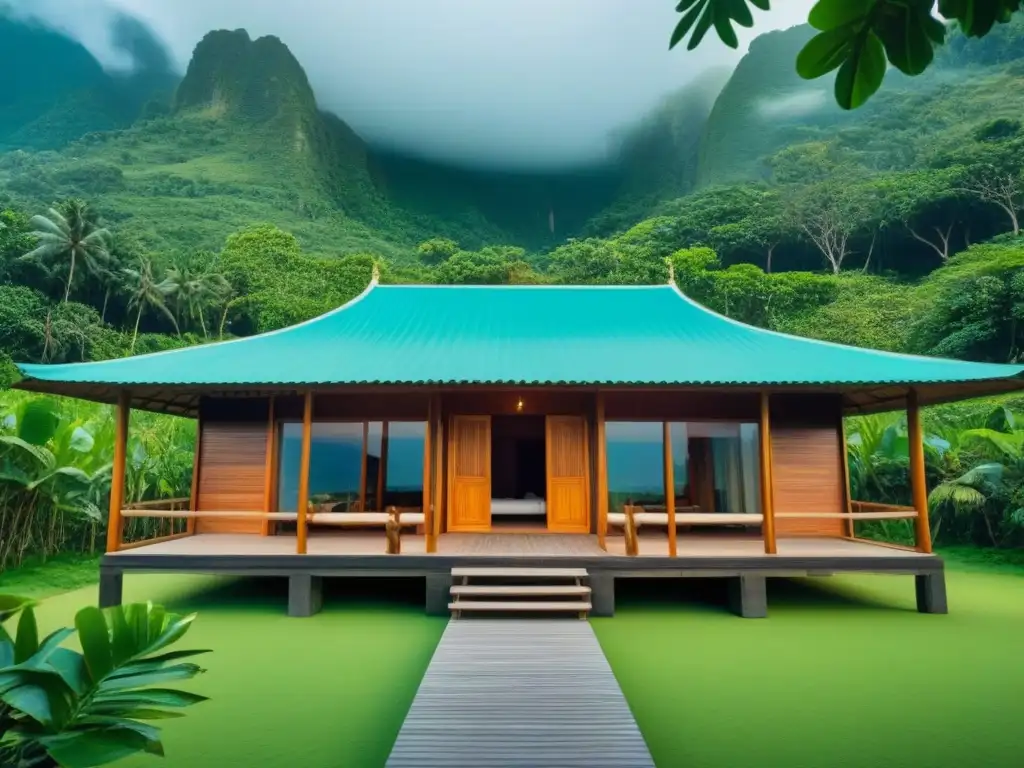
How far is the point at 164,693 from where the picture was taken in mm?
2588

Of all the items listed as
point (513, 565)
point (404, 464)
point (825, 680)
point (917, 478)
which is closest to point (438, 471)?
point (404, 464)

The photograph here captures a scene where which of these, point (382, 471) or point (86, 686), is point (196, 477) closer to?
point (382, 471)

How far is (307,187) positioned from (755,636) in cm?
6230

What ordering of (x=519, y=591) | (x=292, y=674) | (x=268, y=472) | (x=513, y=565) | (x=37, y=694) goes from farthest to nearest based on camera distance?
(x=268, y=472), (x=513, y=565), (x=519, y=591), (x=292, y=674), (x=37, y=694)

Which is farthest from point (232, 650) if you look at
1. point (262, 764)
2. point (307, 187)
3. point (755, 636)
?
point (307, 187)

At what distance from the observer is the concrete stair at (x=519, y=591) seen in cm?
720

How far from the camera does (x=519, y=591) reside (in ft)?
24.0

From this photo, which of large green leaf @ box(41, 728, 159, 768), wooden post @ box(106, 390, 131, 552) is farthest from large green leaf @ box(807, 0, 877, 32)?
wooden post @ box(106, 390, 131, 552)

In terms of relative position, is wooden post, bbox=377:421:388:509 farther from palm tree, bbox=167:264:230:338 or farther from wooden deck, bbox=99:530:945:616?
palm tree, bbox=167:264:230:338

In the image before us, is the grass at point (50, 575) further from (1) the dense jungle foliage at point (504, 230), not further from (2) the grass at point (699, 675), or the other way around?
(2) the grass at point (699, 675)

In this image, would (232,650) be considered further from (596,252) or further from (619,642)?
(596,252)

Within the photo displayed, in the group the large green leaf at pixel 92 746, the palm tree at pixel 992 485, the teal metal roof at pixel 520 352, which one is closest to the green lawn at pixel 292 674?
the large green leaf at pixel 92 746

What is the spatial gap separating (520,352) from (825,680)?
5.72 m

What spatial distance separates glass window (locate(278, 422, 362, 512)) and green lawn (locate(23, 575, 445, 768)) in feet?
4.19
